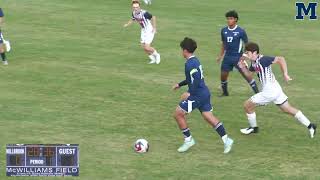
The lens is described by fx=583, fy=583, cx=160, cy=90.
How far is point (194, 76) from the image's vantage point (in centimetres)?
1216

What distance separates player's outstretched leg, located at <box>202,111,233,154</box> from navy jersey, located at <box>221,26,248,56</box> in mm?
4611

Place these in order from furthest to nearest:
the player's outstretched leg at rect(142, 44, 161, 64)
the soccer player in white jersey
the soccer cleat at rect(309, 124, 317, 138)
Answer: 1. the soccer player in white jersey
2. the player's outstretched leg at rect(142, 44, 161, 64)
3. the soccer cleat at rect(309, 124, 317, 138)

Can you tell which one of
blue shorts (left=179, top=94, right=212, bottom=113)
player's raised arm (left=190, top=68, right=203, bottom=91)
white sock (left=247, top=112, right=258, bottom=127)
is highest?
player's raised arm (left=190, top=68, right=203, bottom=91)

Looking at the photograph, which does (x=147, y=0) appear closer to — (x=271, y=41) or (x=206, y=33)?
(x=206, y=33)

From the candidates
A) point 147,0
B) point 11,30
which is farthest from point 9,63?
point 147,0

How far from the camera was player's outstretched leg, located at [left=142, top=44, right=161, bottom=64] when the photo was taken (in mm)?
21531

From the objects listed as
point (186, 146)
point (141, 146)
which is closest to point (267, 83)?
point (186, 146)

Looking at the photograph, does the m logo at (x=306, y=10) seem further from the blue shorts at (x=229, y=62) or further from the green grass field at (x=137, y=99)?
the blue shorts at (x=229, y=62)

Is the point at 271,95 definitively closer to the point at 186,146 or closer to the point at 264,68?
the point at 264,68

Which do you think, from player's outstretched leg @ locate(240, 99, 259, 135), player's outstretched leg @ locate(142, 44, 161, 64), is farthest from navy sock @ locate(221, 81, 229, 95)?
player's outstretched leg @ locate(142, 44, 161, 64)

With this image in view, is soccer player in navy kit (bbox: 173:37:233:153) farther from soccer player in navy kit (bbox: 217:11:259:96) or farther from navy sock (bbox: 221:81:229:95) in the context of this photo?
navy sock (bbox: 221:81:229:95)

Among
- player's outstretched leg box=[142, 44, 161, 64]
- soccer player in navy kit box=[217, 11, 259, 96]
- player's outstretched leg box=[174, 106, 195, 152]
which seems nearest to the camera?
player's outstretched leg box=[174, 106, 195, 152]

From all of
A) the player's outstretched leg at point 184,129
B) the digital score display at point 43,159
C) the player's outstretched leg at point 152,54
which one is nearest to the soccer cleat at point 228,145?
the player's outstretched leg at point 184,129

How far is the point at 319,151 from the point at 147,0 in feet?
86.8
